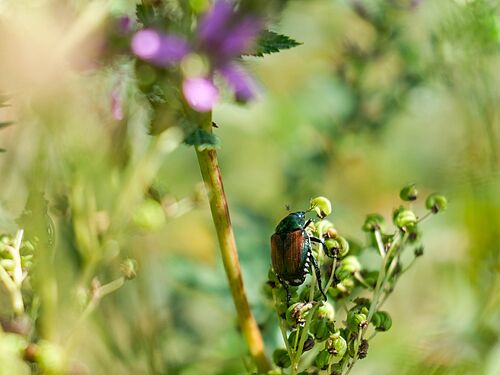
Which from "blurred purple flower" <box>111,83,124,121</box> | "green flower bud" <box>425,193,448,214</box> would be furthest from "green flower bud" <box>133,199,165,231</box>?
"green flower bud" <box>425,193,448,214</box>

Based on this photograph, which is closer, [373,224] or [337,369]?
[337,369]

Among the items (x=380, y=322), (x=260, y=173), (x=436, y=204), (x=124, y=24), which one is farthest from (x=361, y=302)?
(x=260, y=173)

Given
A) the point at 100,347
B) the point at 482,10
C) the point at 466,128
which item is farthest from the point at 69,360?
the point at 466,128

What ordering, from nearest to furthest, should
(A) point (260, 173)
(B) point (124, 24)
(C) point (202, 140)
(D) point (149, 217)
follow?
1. (C) point (202, 140)
2. (B) point (124, 24)
3. (D) point (149, 217)
4. (A) point (260, 173)

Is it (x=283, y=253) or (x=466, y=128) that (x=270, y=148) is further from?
(x=283, y=253)

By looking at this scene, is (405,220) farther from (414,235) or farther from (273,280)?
(273,280)
